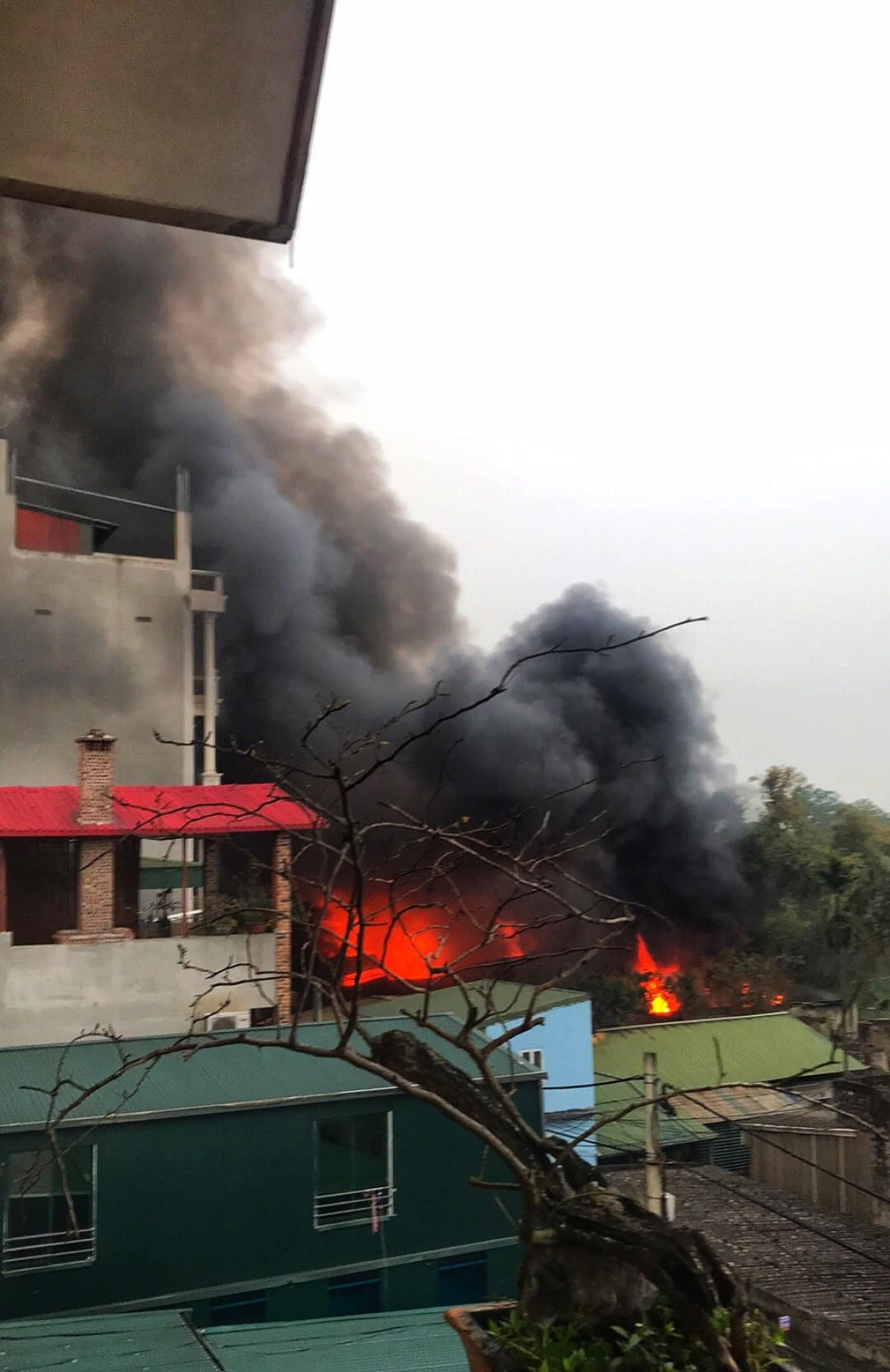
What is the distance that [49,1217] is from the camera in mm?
6027

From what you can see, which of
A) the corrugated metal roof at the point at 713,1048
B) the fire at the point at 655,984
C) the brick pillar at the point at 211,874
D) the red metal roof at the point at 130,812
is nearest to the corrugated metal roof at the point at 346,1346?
the red metal roof at the point at 130,812

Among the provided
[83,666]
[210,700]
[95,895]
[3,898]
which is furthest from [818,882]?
[3,898]

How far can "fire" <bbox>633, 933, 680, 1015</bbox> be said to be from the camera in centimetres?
1461

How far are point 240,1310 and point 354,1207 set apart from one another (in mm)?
858

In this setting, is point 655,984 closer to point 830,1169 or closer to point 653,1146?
point 830,1169

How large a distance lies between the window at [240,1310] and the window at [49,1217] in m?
0.85

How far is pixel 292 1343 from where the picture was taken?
14.9 ft

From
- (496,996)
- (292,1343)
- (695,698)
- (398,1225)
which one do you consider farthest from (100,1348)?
(695,698)

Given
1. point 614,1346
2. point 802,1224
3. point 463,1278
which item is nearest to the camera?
point 614,1346

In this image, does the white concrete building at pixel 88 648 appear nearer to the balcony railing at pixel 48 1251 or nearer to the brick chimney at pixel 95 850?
the brick chimney at pixel 95 850

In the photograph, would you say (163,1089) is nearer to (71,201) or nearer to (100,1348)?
(100,1348)

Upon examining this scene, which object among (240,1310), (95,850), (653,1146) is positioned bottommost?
(240,1310)

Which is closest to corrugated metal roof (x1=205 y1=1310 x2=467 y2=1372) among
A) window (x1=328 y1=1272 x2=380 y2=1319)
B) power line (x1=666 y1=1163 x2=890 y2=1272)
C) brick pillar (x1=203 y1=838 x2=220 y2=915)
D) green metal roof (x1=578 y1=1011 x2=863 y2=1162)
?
power line (x1=666 y1=1163 x2=890 y2=1272)

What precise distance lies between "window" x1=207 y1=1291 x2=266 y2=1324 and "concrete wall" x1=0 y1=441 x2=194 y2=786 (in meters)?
3.86
